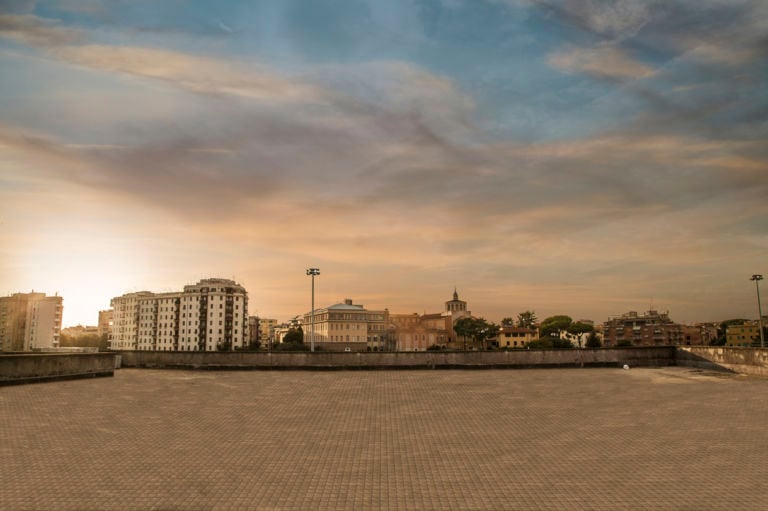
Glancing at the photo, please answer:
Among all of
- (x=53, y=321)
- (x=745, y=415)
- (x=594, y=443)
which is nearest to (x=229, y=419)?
(x=594, y=443)

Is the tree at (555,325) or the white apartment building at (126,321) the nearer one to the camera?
the tree at (555,325)

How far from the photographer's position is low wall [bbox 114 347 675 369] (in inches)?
1212

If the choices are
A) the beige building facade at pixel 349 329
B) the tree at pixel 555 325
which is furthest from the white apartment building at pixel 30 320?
the tree at pixel 555 325

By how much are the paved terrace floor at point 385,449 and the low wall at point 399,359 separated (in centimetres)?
976

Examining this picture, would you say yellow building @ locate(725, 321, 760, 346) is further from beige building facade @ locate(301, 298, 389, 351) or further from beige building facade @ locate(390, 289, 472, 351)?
beige building facade @ locate(301, 298, 389, 351)

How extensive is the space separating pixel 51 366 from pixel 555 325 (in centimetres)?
13077

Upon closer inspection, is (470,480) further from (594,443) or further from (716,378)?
(716,378)

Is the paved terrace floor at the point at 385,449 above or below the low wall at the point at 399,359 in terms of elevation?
below

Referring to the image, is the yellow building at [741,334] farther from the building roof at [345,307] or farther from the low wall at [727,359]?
the low wall at [727,359]

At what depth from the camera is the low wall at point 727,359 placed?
2633cm

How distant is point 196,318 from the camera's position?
150m

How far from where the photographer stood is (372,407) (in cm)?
1703

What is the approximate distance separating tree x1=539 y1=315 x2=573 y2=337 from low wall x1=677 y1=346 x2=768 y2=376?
109 metres

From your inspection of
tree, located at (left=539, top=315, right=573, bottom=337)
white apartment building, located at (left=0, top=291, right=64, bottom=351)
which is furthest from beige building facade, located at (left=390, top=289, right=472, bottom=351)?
white apartment building, located at (left=0, top=291, right=64, bottom=351)
